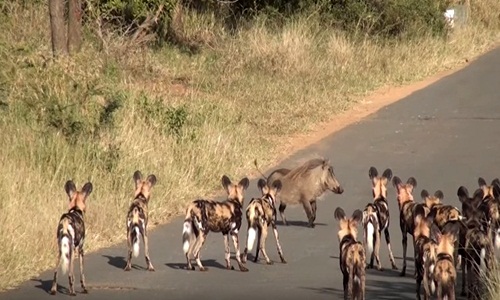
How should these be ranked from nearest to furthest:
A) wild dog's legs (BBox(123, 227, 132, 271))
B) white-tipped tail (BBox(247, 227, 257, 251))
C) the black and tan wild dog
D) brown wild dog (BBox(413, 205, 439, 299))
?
1. brown wild dog (BBox(413, 205, 439, 299))
2. the black and tan wild dog
3. wild dog's legs (BBox(123, 227, 132, 271))
4. white-tipped tail (BBox(247, 227, 257, 251))

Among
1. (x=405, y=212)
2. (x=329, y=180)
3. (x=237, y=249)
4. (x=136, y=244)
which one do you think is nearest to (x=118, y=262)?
(x=136, y=244)

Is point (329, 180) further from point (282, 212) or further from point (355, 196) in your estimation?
point (282, 212)

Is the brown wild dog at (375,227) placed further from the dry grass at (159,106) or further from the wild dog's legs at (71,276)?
the wild dog's legs at (71,276)

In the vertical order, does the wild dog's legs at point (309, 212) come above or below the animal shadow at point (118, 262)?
above

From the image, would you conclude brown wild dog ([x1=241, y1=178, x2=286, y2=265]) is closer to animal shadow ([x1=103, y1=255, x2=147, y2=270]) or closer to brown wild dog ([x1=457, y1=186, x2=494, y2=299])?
animal shadow ([x1=103, y1=255, x2=147, y2=270])

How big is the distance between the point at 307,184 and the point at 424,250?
4.61 m

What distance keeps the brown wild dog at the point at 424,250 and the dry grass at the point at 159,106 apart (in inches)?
138

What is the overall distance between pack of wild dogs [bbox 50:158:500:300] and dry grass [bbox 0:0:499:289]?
0.84 meters

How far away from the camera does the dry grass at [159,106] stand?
13234 mm

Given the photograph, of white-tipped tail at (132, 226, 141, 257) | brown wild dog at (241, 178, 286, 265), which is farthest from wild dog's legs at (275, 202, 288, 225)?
white-tipped tail at (132, 226, 141, 257)

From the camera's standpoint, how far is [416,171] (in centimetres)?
1608

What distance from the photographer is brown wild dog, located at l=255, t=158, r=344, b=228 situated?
1414cm

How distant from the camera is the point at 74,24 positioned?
19828 mm

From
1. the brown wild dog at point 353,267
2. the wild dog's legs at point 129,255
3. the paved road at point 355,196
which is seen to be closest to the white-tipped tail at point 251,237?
the paved road at point 355,196
